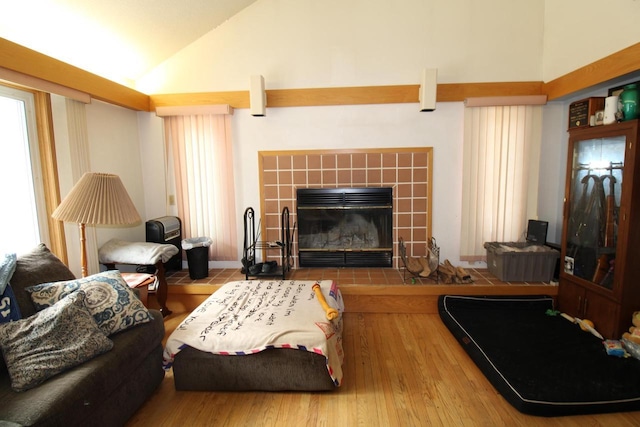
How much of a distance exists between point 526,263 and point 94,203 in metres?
3.57

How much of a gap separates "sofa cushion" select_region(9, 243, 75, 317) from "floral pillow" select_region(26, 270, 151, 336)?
0.11 feet

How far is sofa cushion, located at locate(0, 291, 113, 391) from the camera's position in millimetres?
1395

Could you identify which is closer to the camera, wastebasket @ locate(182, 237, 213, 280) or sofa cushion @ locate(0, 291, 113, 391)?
sofa cushion @ locate(0, 291, 113, 391)

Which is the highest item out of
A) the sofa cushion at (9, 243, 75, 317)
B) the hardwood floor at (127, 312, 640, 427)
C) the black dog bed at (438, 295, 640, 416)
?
the sofa cushion at (9, 243, 75, 317)

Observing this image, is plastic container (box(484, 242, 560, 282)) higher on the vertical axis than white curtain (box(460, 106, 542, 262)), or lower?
lower

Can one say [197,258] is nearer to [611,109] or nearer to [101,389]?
[101,389]

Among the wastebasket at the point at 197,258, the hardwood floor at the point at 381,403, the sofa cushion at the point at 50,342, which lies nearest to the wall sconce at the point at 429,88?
the hardwood floor at the point at 381,403

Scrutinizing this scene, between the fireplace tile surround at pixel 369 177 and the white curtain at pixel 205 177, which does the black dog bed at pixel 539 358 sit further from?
the white curtain at pixel 205 177

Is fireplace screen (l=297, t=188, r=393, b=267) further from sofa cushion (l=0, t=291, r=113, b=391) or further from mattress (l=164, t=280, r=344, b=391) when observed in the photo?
sofa cushion (l=0, t=291, r=113, b=391)

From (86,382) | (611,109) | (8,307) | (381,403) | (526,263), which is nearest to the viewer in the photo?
(86,382)

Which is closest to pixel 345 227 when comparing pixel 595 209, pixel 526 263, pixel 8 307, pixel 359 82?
pixel 359 82

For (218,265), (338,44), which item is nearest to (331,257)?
(218,265)

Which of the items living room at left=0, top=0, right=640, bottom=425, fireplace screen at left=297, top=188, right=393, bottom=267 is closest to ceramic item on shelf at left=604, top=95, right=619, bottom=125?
living room at left=0, top=0, right=640, bottom=425

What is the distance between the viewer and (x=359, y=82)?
3348 mm
